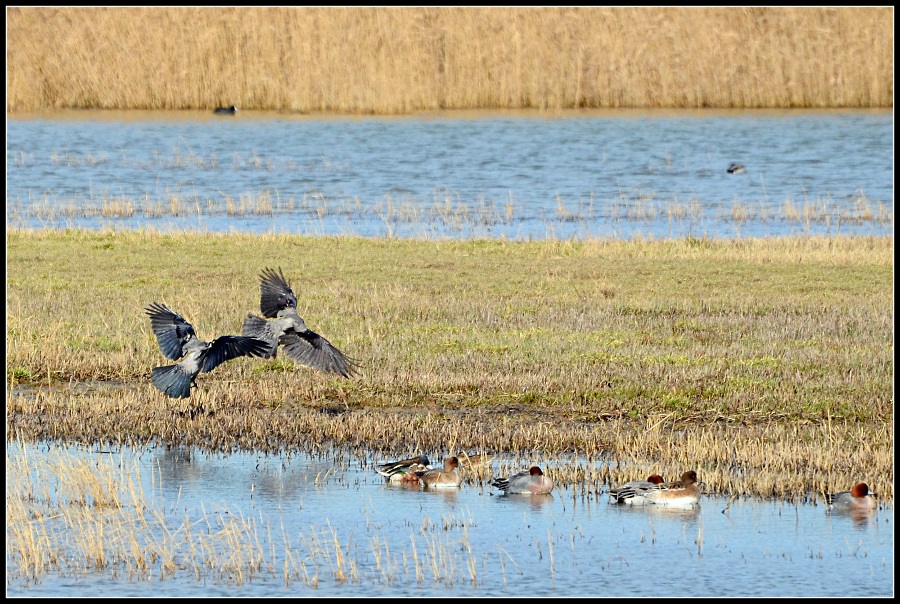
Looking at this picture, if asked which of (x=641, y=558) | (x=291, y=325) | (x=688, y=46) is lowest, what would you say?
(x=641, y=558)

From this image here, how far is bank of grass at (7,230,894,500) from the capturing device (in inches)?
392

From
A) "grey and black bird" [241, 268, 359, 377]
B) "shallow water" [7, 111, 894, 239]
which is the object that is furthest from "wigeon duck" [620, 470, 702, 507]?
"shallow water" [7, 111, 894, 239]

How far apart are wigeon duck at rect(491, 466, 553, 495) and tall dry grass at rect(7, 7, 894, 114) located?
104 feet

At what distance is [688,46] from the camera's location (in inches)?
1597

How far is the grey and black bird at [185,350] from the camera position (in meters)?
9.82

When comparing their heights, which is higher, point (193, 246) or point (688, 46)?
point (688, 46)

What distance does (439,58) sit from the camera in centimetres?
3962

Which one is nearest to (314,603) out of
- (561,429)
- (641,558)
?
(641,558)

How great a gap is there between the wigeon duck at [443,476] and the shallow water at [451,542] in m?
0.09

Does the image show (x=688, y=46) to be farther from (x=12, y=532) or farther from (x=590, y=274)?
(x=12, y=532)

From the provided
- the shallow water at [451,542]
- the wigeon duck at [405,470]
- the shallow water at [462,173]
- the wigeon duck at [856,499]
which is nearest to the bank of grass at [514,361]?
the wigeon duck at [856,499]

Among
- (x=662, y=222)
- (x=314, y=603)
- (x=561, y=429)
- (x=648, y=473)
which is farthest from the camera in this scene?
(x=662, y=222)

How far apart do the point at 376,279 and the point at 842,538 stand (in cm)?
993

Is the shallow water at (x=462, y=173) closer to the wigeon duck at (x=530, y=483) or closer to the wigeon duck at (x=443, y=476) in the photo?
the wigeon duck at (x=443, y=476)
